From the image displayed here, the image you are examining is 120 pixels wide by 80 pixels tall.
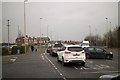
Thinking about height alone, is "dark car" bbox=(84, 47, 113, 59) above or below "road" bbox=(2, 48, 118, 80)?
above

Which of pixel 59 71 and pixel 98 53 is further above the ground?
pixel 98 53

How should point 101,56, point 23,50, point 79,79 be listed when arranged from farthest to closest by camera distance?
point 23,50 → point 101,56 → point 79,79

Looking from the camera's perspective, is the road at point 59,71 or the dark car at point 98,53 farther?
the dark car at point 98,53

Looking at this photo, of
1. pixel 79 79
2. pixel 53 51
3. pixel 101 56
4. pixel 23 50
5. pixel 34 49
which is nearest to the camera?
pixel 79 79

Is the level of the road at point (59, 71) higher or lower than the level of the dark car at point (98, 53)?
lower

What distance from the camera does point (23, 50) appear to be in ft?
159

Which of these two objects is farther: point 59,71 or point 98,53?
point 98,53

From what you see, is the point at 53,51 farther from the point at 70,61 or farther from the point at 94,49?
the point at 70,61

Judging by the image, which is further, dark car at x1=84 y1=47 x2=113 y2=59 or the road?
dark car at x1=84 y1=47 x2=113 y2=59

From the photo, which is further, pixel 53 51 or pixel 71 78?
pixel 53 51

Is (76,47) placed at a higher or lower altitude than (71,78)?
higher

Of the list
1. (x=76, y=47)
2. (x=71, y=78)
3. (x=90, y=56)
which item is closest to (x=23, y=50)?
(x=90, y=56)

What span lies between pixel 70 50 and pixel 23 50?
28771 millimetres

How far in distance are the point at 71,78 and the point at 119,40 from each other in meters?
66.7
